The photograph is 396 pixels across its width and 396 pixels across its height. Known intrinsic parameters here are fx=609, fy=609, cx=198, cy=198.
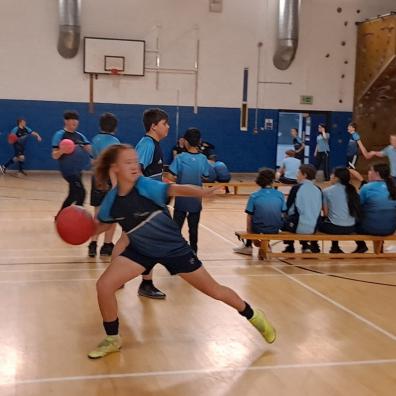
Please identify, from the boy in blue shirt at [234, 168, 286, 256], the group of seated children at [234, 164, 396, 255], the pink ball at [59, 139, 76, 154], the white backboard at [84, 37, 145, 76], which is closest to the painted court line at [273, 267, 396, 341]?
the boy in blue shirt at [234, 168, 286, 256]

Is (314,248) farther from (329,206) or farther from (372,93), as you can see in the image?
(372,93)

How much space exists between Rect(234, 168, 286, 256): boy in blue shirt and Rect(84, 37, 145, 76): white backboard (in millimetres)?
11514

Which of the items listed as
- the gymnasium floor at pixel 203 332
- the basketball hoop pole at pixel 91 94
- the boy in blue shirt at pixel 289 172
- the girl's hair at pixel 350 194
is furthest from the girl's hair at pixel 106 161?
the basketball hoop pole at pixel 91 94

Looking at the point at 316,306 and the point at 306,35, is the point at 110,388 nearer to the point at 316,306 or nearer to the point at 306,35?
the point at 316,306

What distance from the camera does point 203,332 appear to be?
190 inches

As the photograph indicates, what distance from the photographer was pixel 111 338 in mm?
4355

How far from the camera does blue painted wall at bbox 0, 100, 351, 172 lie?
1802 cm

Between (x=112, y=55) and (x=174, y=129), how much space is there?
115 inches

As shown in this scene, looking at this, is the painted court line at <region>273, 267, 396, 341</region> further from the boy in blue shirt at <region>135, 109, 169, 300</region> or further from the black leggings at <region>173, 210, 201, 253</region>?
the boy in blue shirt at <region>135, 109, 169, 300</region>

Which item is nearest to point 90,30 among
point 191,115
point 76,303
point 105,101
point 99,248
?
point 105,101

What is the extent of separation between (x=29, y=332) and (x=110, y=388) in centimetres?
124

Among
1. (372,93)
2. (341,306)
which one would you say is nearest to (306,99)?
(372,93)

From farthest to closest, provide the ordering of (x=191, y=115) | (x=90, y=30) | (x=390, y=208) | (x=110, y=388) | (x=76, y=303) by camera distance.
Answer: (x=191, y=115)
(x=90, y=30)
(x=390, y=208)
(x=76, y=303)
(x=110, y=388)

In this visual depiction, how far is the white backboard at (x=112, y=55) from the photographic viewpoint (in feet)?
58.4
